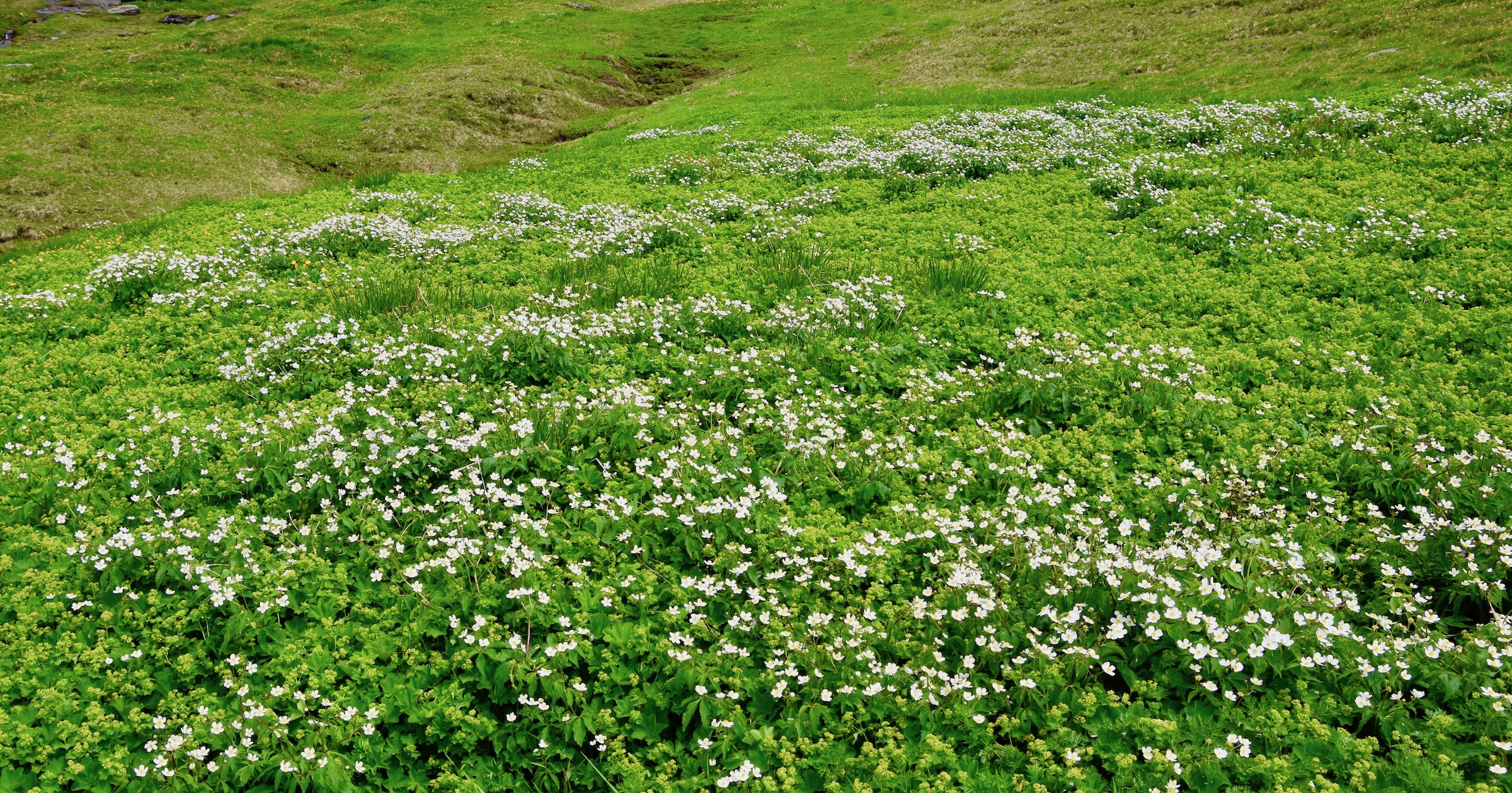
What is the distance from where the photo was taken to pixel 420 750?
5.32 m

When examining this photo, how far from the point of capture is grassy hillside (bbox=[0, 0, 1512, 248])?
24359 mm

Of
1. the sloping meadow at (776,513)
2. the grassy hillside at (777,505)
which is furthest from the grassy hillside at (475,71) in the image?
the sloping meadow at (776,513)

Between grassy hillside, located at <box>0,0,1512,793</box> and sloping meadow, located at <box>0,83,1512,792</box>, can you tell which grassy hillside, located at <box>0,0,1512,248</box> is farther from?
sloping meadow, located at <box>0,83,1512,792</box>

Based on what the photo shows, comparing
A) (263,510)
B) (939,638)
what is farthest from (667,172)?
(939,638)

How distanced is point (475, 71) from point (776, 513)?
40.6 m

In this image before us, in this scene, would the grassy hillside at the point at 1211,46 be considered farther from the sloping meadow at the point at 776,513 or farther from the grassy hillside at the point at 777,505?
the sloping meadow at the point at 776,513

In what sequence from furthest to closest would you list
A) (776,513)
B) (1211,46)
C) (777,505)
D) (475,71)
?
(475,71)
(1211,46)
(777,505)
(776,513)

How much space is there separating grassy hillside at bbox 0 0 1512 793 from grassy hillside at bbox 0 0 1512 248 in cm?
1358

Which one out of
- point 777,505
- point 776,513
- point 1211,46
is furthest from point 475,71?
point 776,513

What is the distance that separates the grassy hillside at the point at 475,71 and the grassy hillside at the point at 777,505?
13.6 m

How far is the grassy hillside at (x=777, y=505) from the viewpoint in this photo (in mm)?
5117

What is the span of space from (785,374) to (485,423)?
3733 mm

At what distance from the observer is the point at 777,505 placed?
23.5 feet

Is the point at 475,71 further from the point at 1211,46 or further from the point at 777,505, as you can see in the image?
the point at 777,505
